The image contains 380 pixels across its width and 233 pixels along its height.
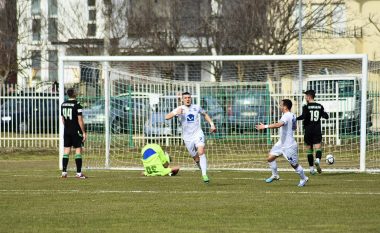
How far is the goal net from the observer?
98.5ft

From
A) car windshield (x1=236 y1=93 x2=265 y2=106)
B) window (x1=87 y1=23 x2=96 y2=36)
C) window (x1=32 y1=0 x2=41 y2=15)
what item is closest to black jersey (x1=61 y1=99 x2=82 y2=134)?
car windshield (x1=236 y1=93 x2=265 y2=106)

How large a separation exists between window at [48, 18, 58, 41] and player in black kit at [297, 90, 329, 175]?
30.8 metres

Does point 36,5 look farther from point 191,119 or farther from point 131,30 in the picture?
point 191,119

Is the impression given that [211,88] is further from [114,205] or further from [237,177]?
[114,205]

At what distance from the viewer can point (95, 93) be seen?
31.3 m

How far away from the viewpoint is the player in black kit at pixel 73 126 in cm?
2519

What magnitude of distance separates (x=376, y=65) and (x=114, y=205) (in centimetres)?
1273

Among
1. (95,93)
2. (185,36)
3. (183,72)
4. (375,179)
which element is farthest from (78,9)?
(375,179)

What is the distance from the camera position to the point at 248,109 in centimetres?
3086

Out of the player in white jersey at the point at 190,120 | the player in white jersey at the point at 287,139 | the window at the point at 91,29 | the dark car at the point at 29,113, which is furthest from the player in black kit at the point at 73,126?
the window at the point at 91,29

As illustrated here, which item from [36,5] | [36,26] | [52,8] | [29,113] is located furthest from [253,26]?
[36,5]

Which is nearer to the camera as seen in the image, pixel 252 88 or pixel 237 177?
pixel 237 177

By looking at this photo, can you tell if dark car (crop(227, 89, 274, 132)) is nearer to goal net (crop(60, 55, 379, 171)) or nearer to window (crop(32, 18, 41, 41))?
goal net (crop(60, 55, 379, 171))

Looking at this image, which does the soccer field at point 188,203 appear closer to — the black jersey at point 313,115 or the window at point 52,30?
the black jersey at point 313,115
